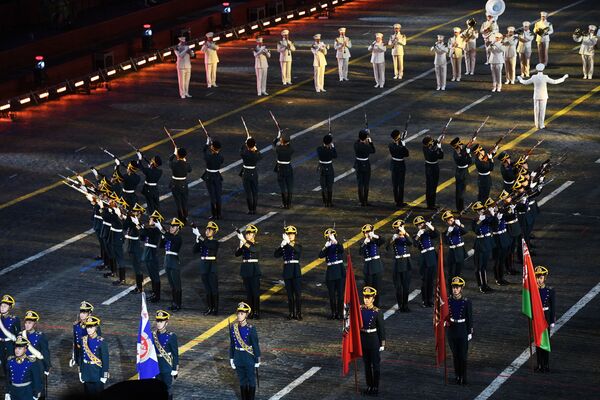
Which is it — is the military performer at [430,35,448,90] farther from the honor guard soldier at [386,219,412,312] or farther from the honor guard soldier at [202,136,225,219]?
the honor guard soldier at [386,219,412,312]

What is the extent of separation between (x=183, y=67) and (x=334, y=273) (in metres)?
19.3

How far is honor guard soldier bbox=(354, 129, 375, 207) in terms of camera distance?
33.5m

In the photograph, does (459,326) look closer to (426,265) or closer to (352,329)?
(352,329)

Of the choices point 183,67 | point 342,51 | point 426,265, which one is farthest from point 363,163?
point 342,51

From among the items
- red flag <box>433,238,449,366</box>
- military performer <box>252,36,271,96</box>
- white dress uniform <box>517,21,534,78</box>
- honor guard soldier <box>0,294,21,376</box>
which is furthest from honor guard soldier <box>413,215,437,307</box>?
white dress uniform <box>517,21,534,78</box>

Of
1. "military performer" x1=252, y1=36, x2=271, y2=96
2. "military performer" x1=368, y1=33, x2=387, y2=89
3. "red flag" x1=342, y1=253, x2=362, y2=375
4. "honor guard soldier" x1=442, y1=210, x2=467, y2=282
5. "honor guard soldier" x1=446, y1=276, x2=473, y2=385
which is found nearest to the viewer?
"red flag" x1=342, y1=253, x2=362, y2=375

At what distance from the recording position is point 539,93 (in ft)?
131

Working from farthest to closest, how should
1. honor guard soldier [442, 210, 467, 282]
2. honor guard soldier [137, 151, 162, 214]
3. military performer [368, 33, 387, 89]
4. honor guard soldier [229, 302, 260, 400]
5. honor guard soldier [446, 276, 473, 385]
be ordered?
military performer [368, 33, 387, 89] → honor guard soldier [137, 151, 162, 214] → honor guard soldier [442, 210, 467, 282] → honor guard soldier [446, 276, 473, 385] → honor guard soldier [229, 302, 260, 400]

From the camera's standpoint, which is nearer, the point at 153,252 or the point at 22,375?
the point at 22,375

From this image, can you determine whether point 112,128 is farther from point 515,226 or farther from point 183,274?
point 515,226

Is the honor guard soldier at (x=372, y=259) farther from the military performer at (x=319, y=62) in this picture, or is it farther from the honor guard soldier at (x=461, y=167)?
the military performer at (x=319, y=62)

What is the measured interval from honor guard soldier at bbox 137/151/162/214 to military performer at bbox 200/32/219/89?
44.1ft

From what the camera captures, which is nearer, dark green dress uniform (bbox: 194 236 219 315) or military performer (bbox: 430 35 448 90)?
dark green dress uniform (bbox: 194 236 219 315)

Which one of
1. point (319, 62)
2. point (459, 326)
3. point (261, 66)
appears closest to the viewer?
point (459, 326)
